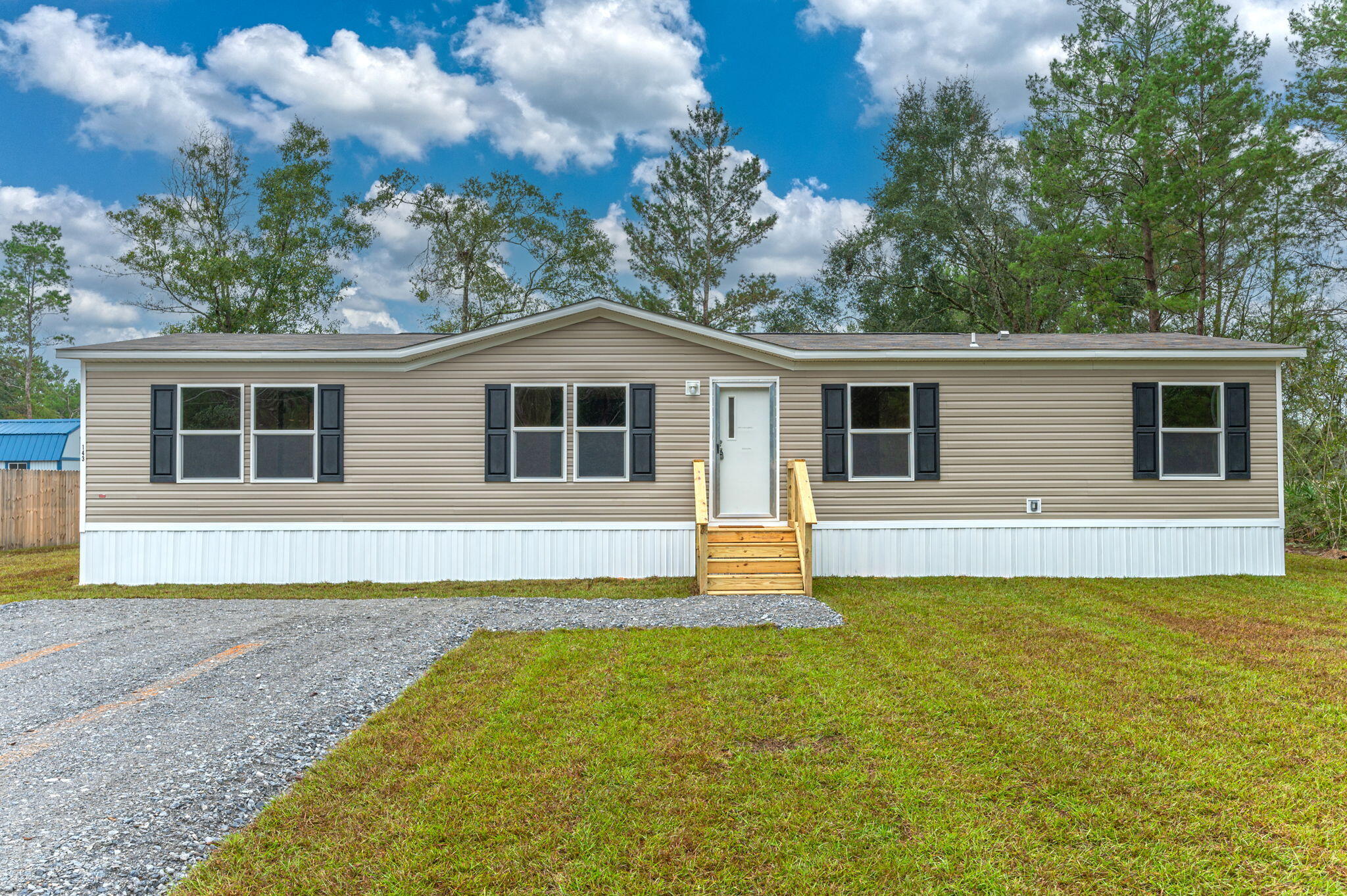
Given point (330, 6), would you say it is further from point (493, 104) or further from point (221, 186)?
point (221, 186)

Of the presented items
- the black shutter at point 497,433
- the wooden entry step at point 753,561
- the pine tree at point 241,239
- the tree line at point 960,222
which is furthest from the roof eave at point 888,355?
the pine tree at point 241,239

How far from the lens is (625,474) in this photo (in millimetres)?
9234

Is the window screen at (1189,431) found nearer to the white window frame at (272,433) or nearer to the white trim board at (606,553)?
the white trim board at (606,553)

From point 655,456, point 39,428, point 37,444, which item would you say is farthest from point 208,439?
point 39,428

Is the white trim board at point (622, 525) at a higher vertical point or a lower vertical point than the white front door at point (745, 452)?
lower

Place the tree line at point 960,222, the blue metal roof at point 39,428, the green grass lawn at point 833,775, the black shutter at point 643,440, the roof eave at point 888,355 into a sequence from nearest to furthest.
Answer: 1. the green grass lawn at point 833,775
2. the roof eave at point 888,355
3. the black shutter at point 643,440
4. the tree line at point 960,222
5. the blue metal roof at point 39,428

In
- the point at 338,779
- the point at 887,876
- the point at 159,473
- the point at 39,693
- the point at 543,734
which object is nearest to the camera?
the point at 887,876

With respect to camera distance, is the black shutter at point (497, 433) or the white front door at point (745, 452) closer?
the black shutter at point (497, 433)

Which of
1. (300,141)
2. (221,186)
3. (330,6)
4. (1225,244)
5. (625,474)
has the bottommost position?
(625,474)

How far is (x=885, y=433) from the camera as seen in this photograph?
368 inches

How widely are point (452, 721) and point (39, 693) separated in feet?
10.4

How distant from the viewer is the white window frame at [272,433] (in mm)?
9180

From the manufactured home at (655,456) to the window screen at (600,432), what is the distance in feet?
0.09

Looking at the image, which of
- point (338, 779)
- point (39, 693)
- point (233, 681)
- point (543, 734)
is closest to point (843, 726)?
point (543, 734)
